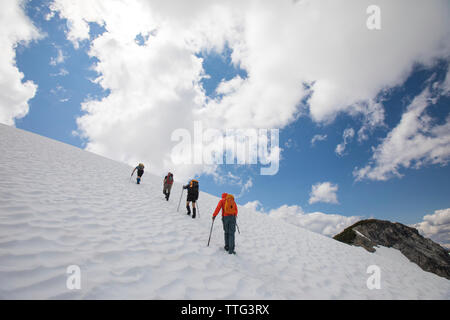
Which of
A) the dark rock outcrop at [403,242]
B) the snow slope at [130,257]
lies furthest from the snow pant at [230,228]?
the dark rock outcrop at [403,242]

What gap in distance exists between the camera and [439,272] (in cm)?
1570

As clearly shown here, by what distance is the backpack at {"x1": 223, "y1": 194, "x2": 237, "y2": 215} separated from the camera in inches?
264

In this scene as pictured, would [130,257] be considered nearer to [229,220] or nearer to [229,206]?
[229,220]

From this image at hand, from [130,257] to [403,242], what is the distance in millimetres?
27305

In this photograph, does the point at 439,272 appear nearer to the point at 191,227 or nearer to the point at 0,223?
the point at 191,227

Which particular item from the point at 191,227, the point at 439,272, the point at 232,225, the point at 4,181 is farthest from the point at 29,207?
the point at 439,272

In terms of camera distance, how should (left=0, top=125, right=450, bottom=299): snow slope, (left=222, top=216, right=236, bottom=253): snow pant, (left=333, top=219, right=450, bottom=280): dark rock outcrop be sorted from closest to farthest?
1. (left=0, top=125, right=450, bottom=299): snow slope
2. (left=222, top=216, right=236, bottom=253): snow pant
3. (left=333, top=219, right=450, bottom=280): dark rock outcrop

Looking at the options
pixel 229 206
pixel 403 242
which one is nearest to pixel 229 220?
pixel 229 206

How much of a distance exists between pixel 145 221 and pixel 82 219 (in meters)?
2.17

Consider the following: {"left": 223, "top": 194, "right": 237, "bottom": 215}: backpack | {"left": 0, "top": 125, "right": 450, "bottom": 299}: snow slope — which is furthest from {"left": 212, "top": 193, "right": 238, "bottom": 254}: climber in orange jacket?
{"left": 0, "top": 125, "right": 450, "bottom": 299}: snow slope

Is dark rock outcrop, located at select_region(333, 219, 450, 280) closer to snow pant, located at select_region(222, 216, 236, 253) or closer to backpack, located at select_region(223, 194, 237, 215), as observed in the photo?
snow pant, located at select_region(222, 216, 236, 253)

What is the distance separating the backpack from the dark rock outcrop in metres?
19.0

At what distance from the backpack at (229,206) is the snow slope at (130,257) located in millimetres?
1446

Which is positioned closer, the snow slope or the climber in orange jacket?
the snow slope
